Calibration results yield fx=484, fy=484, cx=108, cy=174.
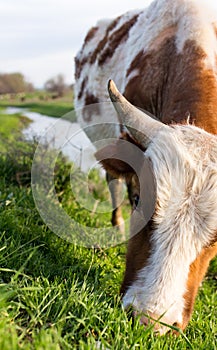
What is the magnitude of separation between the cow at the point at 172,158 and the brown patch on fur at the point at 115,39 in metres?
0.92

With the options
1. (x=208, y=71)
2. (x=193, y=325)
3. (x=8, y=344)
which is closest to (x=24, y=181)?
(x=208, y=71)

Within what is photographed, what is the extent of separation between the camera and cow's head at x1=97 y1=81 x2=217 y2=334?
2.59 metres

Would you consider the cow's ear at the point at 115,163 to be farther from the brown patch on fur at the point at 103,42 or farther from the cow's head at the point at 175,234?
the brown patch on fur at the point at 103,42

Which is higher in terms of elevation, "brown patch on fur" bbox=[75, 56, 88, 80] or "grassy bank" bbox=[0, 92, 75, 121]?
"brown patch on fur" bbox=[75, 56, 88, 80]

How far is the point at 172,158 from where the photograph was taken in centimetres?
286

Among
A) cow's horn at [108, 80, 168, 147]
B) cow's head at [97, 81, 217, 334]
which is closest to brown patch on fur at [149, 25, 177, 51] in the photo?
cow's horn at [108, 80, 168, 147]

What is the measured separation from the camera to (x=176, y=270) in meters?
2.62

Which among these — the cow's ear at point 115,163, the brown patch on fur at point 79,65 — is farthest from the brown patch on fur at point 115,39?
the cow's ear at point 115,163

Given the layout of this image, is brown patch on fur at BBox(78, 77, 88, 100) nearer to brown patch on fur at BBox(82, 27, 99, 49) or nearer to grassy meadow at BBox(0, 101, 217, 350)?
brown patch on fur at BBox(82, 27, 99, 49)

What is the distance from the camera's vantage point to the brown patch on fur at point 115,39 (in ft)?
18.7

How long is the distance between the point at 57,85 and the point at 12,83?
795cm

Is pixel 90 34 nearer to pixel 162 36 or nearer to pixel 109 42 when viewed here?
pixel 109 42

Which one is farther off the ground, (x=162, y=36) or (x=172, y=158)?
(x=162, y=36)

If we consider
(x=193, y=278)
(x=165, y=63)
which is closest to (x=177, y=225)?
(x=193, y=278)
